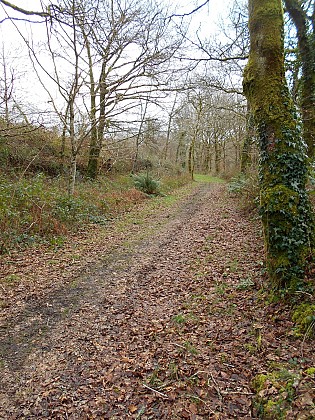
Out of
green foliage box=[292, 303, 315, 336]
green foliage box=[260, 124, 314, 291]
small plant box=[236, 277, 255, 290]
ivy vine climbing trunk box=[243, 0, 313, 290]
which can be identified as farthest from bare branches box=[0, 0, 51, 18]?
green foliage box=[292, 303, 315, 336]

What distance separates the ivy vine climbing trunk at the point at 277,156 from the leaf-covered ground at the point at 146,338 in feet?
2.43

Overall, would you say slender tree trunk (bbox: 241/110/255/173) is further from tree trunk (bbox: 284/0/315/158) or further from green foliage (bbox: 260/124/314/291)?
green foliage (bbox: 260/124/314/291)

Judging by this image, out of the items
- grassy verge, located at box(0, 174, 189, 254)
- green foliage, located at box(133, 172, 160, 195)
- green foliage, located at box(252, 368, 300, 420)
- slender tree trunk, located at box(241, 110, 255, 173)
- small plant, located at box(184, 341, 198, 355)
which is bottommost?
small plant, located at box(184, 341, 198, 355)

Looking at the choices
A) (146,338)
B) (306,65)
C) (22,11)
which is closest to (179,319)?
(146,338)

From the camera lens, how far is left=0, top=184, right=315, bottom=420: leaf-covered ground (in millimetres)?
2810

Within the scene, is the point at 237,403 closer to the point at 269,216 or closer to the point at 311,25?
the point at 269,216

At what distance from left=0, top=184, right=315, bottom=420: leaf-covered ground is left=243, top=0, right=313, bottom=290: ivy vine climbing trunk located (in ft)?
2.43

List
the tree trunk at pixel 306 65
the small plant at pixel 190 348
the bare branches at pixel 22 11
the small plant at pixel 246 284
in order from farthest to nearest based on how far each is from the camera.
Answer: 1. the tree trunk at pixel 306 65
2. the small plant at pixel 246 284
3. the bare branches at pixel 22 11
4. the small plant at pixel 190 348

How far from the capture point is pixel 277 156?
4.42 metres

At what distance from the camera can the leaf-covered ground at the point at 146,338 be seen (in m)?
2.81

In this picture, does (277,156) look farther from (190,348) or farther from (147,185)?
(147,185)

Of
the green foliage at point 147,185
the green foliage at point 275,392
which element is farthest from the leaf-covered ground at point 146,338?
the green foliage at point 147,185

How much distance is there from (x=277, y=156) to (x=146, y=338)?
3.31 meters

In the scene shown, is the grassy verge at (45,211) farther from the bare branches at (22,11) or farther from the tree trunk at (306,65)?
the tree trunk at (306,65)
